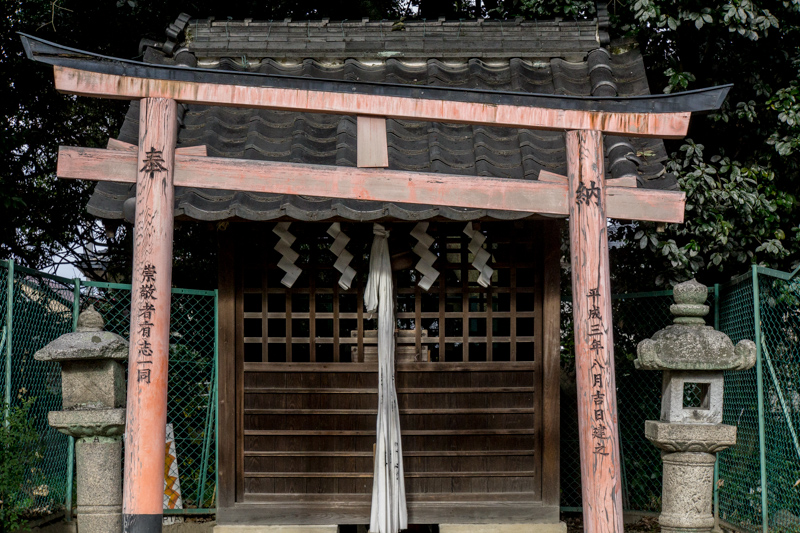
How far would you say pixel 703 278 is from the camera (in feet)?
28.2

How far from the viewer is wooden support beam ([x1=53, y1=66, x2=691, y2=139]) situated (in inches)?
189

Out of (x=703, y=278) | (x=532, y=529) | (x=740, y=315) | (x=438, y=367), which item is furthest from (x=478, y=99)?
(x=703, y=278)

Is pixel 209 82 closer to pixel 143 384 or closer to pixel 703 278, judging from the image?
pixel 143 384

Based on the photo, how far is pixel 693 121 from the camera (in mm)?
8695

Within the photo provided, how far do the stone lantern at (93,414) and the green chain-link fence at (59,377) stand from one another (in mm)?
1406

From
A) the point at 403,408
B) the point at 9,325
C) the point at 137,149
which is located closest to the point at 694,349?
the point at 403,408

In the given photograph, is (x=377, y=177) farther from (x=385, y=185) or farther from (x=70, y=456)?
(x=70, y=456)

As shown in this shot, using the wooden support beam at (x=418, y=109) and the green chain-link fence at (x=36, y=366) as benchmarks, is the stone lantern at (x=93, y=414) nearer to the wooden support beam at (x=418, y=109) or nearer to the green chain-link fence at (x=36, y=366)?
the green chain-link fence at (x=36, y=366)

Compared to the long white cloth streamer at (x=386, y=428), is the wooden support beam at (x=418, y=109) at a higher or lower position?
higher

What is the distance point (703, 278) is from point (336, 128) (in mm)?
4567

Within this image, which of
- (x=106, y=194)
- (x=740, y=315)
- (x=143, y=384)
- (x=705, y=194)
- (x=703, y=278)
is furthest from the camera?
(x=703, y=278)

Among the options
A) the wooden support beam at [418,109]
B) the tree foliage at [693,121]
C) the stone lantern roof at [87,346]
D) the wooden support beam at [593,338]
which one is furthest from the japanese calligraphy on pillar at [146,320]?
the wooden support beam at [593,338]

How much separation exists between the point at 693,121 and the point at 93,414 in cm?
706

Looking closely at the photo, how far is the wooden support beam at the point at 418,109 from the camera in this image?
479cm
